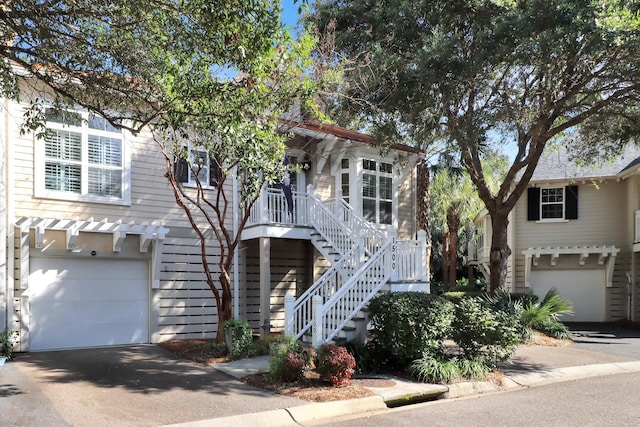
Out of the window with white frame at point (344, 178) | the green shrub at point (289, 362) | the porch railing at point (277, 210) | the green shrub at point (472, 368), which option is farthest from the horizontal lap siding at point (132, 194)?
the green shrub at point (472, 368)

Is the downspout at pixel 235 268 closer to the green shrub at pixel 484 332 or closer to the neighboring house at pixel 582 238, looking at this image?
the green shrub at pixel 484 332

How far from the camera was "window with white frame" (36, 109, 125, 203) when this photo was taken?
12.2 metres

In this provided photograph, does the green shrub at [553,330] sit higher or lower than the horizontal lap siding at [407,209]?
lower

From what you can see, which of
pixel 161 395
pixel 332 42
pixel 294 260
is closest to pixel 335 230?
pixel 294 260

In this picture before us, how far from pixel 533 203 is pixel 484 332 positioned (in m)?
14.6

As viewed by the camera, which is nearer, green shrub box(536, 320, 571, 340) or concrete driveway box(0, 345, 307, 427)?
concrete driveway box(0, 345, 307, 427)

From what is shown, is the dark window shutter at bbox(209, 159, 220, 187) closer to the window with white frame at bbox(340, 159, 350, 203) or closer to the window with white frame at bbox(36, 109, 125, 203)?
the window with white frame at bbox(36, 109, 125, 203)

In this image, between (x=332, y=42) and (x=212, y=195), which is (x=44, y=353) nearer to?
(x=212, y=195)

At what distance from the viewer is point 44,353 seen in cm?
1177

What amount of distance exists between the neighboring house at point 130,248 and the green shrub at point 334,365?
155 centimetres

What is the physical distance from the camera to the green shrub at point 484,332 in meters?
10.2

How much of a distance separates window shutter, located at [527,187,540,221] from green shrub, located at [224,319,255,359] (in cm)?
1575

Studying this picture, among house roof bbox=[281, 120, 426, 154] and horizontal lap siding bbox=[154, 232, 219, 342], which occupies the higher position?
house roof bbox=[281, 120, 426, 154]

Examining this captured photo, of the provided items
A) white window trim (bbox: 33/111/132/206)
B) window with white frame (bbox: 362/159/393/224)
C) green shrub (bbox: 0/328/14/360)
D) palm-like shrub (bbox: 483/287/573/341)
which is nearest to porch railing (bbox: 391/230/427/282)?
palm-like shrub (bbox: 483/287/573/341)
